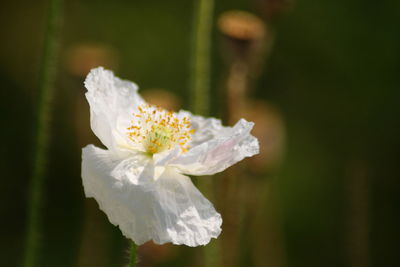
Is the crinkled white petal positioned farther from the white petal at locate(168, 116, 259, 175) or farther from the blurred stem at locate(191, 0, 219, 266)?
the blurred stem at locate(191, 0, 219, 266)

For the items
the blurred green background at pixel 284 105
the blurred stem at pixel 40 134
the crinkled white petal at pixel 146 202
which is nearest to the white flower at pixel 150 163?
the crinkled white petal at pixel 146 202

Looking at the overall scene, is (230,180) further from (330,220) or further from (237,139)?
(330,220)

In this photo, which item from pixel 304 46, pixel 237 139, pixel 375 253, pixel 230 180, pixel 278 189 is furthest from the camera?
pixel 304 46

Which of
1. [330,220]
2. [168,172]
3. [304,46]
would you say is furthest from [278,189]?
[168,172]

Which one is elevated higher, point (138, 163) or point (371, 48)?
point (371, 48)

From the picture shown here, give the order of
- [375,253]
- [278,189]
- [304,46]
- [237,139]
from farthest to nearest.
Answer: [304,46], [278,189], [375,253], [237,139]

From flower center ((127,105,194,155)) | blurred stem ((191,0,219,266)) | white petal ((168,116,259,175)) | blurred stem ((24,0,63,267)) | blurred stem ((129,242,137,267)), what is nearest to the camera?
blurred stem ((129,242,137,267))

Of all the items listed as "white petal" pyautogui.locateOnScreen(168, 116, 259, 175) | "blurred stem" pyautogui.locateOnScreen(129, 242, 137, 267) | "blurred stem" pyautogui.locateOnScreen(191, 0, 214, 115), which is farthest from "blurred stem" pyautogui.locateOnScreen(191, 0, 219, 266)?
"blurred stem" pyautogui.locateOnScreen(129, 242, 137, 267)
